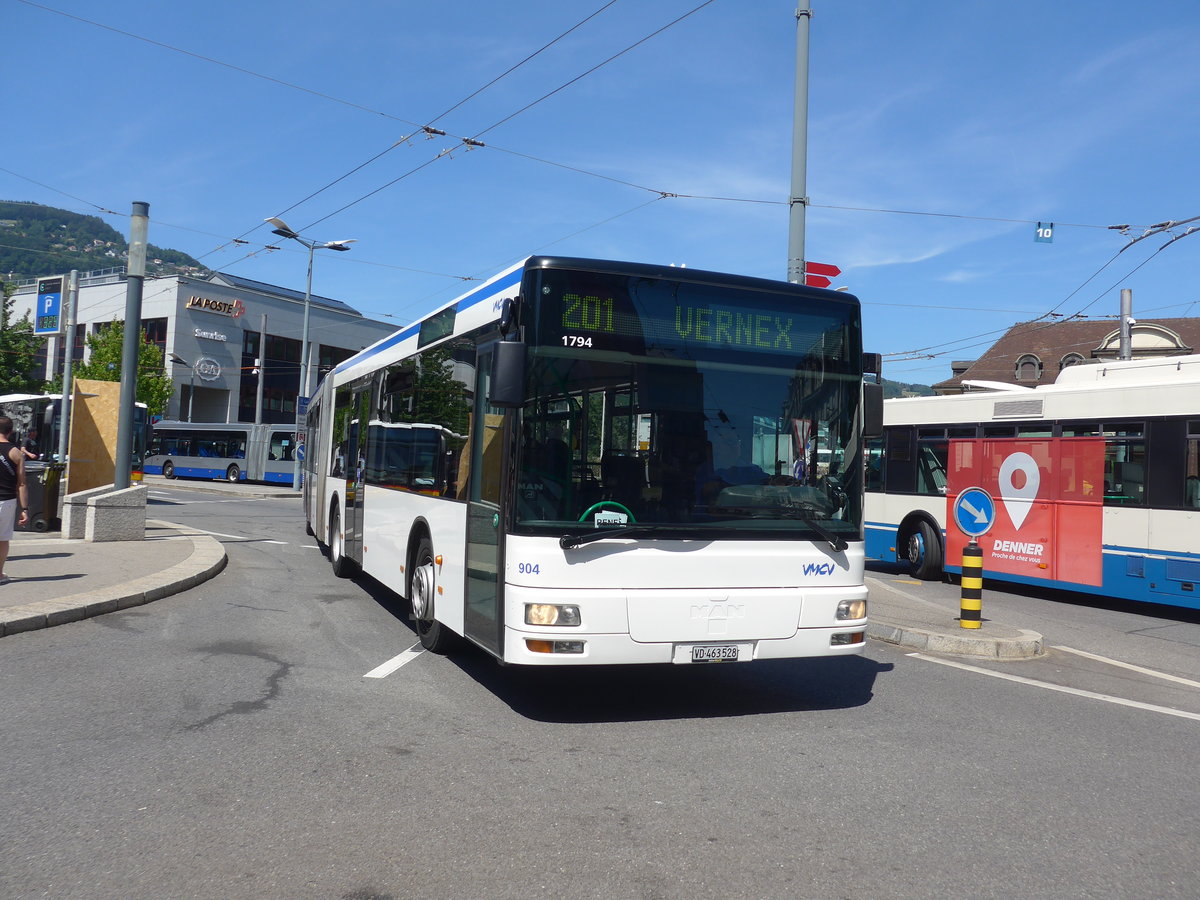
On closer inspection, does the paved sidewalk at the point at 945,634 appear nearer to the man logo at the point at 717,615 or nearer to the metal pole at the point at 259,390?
the man logo at the point at 717,615

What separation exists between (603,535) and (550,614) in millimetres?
569

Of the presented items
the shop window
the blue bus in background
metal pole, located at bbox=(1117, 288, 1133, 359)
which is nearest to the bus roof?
metal pole, located at bbox=(1117, 288, 1133, 359)

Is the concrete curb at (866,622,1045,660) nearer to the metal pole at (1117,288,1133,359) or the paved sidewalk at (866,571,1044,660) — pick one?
the paved sidewalk at (866,571,1044,660)

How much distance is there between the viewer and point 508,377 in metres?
5.74

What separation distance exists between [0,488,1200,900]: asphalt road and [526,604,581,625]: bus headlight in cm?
67

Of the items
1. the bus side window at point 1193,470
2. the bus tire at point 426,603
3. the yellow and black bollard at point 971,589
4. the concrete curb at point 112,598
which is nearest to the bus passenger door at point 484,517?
the bus tire at point 426,603

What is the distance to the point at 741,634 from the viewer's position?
6.33 meters

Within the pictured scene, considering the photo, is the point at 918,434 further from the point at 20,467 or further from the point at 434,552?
the point at 20,467

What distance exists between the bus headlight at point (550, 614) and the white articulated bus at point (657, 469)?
12 mm

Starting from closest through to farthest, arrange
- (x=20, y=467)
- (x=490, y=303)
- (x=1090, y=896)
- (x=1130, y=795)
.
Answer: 1. (x=1090, y=896)
2. (x=1130, y=795)
3. (x=490, y=303)
4. (x=20, y=467)

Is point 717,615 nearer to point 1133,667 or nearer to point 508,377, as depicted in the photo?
point 508,377

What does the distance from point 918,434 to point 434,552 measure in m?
10.3

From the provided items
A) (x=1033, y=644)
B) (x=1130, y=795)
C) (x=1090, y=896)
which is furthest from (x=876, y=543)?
(x=1090, y=896)

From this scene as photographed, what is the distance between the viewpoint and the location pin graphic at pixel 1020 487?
45.3 ft
